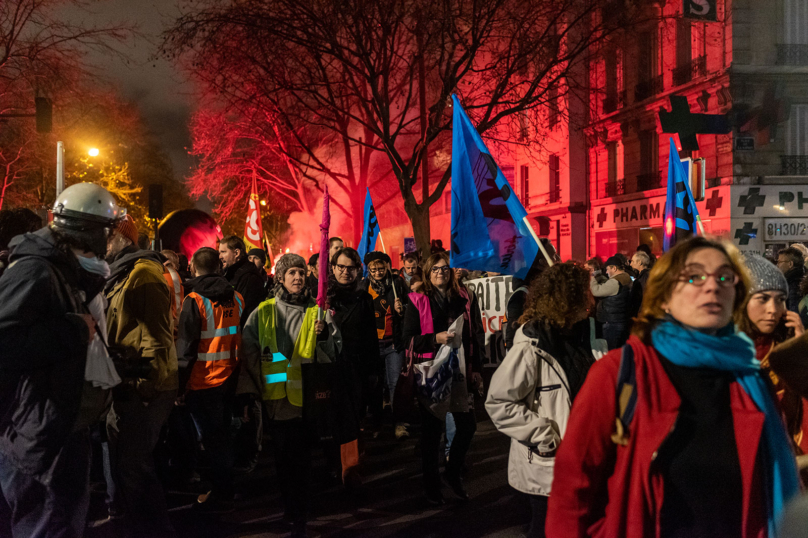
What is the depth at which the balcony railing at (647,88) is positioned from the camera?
79.4 ft

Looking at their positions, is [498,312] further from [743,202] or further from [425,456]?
[743,202]

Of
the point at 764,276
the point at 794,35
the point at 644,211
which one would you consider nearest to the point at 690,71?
the point at 794,35

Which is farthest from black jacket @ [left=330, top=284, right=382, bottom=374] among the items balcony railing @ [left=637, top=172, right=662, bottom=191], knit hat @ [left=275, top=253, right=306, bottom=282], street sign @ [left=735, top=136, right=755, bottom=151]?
balcony railing @ [left=637, top=172, right=662, bottom=191]

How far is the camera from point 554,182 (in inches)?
1174

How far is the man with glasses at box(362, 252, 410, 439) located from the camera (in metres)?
7.15

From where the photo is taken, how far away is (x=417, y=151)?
15.4 meters

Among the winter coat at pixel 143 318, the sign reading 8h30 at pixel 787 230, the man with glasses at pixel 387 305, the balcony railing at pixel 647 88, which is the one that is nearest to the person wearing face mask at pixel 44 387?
the winter coat at pixel 143 318

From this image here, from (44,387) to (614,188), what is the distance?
26412 mm

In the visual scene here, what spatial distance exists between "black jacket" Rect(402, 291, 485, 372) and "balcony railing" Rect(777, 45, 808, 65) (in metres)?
20.1

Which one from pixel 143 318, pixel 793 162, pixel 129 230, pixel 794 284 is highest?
pixel 793 162

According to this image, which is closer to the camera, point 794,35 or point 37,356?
point 37,356

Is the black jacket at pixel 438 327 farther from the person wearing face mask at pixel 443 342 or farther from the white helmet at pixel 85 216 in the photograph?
the white helmet at pixel 85 216

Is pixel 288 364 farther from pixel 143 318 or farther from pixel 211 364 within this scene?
pixel 143 318

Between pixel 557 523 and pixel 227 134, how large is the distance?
23.0 meters
